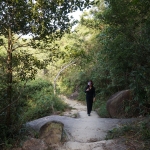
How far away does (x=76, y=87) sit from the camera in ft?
62.6

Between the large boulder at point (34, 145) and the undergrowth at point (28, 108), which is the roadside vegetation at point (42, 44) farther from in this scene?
the large boulder at point (34, 145)

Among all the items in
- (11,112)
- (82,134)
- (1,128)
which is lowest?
(82,134)

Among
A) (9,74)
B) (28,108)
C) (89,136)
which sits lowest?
(89,136)

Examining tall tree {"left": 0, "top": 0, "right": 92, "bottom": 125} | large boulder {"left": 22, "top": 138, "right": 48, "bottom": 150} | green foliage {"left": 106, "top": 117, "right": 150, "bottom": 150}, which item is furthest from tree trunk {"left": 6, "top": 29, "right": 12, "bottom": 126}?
green foliage {"left": 106, "top": 117, "right": 150, "bottom": 150}

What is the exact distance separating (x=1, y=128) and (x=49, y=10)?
347 cm

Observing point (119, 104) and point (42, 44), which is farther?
point (119, 104)

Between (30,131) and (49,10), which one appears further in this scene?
(30,131)

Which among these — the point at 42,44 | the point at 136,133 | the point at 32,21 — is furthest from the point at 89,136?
the point at 32,21

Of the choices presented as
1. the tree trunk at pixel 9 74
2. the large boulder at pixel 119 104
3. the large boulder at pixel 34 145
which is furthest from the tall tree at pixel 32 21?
the large boulder at pixel 119 104

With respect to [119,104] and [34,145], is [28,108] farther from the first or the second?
[34,145]

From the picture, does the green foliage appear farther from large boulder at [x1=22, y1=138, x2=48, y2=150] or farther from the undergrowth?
the undergrowth

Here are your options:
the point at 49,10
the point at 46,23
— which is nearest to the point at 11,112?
the point at 46,23

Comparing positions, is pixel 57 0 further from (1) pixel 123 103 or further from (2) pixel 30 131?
(1) pixel 123 103

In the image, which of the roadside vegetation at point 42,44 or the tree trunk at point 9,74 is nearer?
the roadside vegetation at point 42,44
